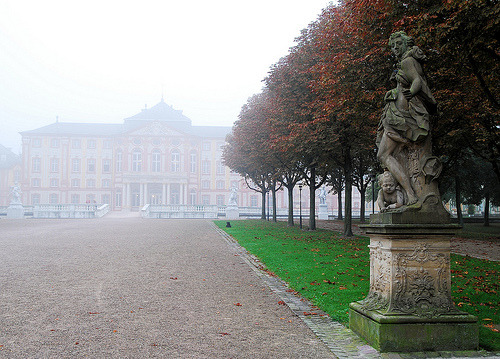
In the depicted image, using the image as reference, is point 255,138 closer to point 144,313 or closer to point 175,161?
point 144,313

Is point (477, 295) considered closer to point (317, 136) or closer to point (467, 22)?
point (467, 22)

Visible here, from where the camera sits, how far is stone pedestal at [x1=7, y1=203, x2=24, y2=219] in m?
48.2

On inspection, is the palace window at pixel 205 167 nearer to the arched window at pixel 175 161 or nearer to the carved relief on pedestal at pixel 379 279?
the arched window at pixel 175 161

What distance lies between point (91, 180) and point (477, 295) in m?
79.5

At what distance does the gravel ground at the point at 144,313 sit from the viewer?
462 cm

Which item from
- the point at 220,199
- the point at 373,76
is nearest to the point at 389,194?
the point at 373,76

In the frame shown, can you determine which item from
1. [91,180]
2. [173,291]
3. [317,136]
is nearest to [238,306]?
[173,291]

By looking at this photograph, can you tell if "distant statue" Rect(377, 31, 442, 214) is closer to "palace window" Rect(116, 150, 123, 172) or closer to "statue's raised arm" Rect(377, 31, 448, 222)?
"statue's raised arm" Rect(377, 31, 448, 222)

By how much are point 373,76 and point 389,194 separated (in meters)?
9.40

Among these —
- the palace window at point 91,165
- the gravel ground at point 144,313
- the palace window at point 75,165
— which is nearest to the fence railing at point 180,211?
the palace window at point 91,165

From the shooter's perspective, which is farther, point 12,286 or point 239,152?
point 239,152

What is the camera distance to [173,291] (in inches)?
307

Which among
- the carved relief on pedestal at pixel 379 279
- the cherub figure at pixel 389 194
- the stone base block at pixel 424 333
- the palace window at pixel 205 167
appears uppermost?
the palace window at pixel 205 167

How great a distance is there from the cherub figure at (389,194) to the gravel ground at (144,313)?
1691mm
